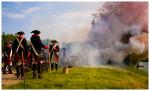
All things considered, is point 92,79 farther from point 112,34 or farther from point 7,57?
point 7,57

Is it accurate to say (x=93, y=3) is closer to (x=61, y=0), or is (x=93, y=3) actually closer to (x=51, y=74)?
(x=61, y=0)

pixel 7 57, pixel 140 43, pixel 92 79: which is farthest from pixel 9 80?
pixel 140 43

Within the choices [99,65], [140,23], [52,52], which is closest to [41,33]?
[52,52]

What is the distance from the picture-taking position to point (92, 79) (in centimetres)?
372

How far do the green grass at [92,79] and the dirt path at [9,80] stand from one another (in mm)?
44

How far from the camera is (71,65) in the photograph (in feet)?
12.3

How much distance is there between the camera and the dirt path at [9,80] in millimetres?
3680

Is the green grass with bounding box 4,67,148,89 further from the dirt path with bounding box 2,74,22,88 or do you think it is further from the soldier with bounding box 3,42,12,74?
the soldier with bounding box 3,42,12,74

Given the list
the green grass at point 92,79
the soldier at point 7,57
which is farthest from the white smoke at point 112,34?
the soldier at point 7,57

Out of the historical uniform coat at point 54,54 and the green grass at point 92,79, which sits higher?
the historical uniform coat at point 54,54

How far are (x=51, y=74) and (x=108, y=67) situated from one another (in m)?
0.64

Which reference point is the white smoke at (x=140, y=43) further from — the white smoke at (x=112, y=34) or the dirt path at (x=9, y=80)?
the dirt path at (x=9, y=80)

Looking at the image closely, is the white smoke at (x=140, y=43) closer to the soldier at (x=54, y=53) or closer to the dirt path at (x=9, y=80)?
the soldier at (x=54, y=53)

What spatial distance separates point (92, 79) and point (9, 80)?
914 millimetres
